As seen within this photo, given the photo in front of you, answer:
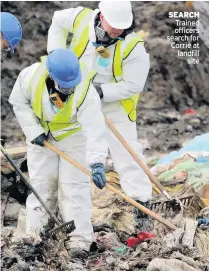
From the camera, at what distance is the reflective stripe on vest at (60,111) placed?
6715 millimetres

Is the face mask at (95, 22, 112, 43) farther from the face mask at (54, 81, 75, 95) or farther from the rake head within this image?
the rake head

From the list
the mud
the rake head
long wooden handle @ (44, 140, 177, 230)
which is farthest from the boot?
the mud

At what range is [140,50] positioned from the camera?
757 cm

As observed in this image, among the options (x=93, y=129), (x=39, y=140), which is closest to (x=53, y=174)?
(x=39, y=140)

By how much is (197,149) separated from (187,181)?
30.9 inches

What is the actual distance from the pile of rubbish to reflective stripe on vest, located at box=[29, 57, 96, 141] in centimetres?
91

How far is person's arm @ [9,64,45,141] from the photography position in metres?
6.82

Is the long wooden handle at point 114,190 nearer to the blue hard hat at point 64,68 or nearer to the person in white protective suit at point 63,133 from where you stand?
the person in white protective suit at point 63,133

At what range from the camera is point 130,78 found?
7.60 metres

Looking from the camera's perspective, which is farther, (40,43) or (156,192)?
(40,43)

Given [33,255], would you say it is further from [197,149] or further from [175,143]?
[175,143]

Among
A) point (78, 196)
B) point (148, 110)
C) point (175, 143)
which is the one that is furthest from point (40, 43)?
point (78, 196)

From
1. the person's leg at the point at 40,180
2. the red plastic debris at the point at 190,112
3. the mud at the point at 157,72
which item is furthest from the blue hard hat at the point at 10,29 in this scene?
the red plastic debris at the point at 190,112

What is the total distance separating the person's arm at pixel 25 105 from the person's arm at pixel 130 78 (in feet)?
3.04
